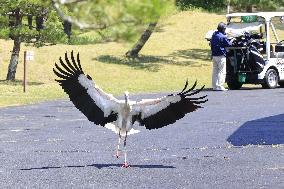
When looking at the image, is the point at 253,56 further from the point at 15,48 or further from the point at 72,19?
the point at 72,19

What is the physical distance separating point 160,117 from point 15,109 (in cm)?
1180

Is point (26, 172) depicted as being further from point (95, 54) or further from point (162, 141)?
point (95, 54)

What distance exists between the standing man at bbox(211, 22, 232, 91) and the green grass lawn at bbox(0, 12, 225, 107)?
230 centimetres

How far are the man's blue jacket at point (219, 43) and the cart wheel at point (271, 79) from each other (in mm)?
1757

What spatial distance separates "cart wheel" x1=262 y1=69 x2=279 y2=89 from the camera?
2546 centimetres

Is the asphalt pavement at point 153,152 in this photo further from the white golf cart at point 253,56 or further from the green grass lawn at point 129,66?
the green grass lawn at point 129,66

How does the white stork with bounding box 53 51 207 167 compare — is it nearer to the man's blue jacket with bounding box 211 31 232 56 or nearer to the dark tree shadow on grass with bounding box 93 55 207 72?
the man's blue jacket with bounding box 211 31 232 56

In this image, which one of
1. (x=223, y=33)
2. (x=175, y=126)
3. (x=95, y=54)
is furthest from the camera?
(x=95, y=54)

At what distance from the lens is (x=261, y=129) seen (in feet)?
49.6

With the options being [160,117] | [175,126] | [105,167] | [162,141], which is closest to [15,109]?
[175,126]

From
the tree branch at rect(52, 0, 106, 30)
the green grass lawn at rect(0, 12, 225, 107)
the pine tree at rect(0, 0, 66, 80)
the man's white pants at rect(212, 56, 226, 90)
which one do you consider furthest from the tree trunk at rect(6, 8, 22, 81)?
the tree branch at rect(52, 0, 106, 30)

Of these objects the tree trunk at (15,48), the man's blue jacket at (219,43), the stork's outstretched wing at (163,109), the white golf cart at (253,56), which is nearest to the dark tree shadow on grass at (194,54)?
the tree trunk at (15,48)

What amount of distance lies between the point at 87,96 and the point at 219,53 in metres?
15.7

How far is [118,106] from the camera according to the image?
9305 mm
